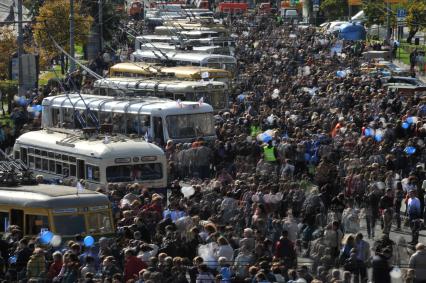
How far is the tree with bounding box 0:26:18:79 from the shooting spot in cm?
6651

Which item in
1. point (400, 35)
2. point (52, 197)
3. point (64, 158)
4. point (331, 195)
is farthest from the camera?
point (400, 35)

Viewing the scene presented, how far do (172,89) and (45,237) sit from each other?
2130 cm

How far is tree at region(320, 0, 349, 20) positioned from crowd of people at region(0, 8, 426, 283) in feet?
208

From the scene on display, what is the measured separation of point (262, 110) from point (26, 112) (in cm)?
723

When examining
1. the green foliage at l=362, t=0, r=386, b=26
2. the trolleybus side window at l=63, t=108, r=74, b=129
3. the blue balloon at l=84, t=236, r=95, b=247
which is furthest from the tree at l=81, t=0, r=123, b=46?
the blue balloon at l=84, t=236, r=95, b=247

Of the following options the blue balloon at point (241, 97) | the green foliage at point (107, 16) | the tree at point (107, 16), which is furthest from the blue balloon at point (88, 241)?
the green foliage at point (107, 16)

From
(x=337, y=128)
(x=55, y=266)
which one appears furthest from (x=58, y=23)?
(x=55, y=266)

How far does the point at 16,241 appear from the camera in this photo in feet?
87.3

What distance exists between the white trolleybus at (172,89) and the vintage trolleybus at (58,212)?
18.0 metres

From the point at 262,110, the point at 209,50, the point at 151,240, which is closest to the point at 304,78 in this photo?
the point at 209,50

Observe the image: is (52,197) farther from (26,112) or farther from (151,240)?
(26,112)

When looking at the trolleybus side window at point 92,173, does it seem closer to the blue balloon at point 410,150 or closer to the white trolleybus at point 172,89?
the blue balloon at point 410,150

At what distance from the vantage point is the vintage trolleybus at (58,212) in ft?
91.9

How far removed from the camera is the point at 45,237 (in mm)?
26875
